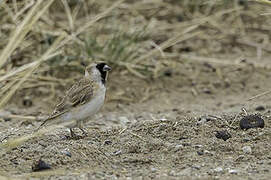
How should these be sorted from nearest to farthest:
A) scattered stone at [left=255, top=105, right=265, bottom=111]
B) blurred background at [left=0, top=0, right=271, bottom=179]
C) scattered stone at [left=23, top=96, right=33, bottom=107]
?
scattered stone at [left=255, top=105, right=265, bottom=111] < blurred background at [left=0, top=0, right=271, bottom=179] < scattered stone at [left=23, top=96, right=33, bottom=107]

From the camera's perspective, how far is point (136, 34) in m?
7.78

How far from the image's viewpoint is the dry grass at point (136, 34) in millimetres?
7559

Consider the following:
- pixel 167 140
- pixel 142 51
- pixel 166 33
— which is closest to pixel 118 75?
pixel 142 51

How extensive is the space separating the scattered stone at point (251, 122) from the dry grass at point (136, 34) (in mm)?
2459

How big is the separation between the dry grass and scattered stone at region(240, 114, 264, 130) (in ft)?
8.07

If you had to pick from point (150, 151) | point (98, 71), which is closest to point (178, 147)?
point (150, 151)

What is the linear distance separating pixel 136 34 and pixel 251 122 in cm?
317

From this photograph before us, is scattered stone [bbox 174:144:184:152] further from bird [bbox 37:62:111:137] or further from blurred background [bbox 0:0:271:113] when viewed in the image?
blurred background [bbox 0:0:271:113]

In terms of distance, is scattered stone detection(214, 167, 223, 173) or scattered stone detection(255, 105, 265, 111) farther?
scattered stone detection(255, 105, 265, 111)

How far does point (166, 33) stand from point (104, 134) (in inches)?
166

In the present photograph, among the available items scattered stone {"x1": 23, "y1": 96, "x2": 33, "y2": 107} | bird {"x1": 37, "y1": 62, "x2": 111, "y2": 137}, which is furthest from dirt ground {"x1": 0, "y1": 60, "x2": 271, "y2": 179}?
scattered stone {"x1": 23, "y1": 96, "x2": 33, "y2": 107}

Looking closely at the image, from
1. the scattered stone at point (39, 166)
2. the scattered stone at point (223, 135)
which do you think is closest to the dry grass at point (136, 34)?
the scattered stone at point (223, 135)

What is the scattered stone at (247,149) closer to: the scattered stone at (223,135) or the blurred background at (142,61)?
the scattered stone at (223,135)

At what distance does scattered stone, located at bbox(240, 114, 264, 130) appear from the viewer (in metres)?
4.87
